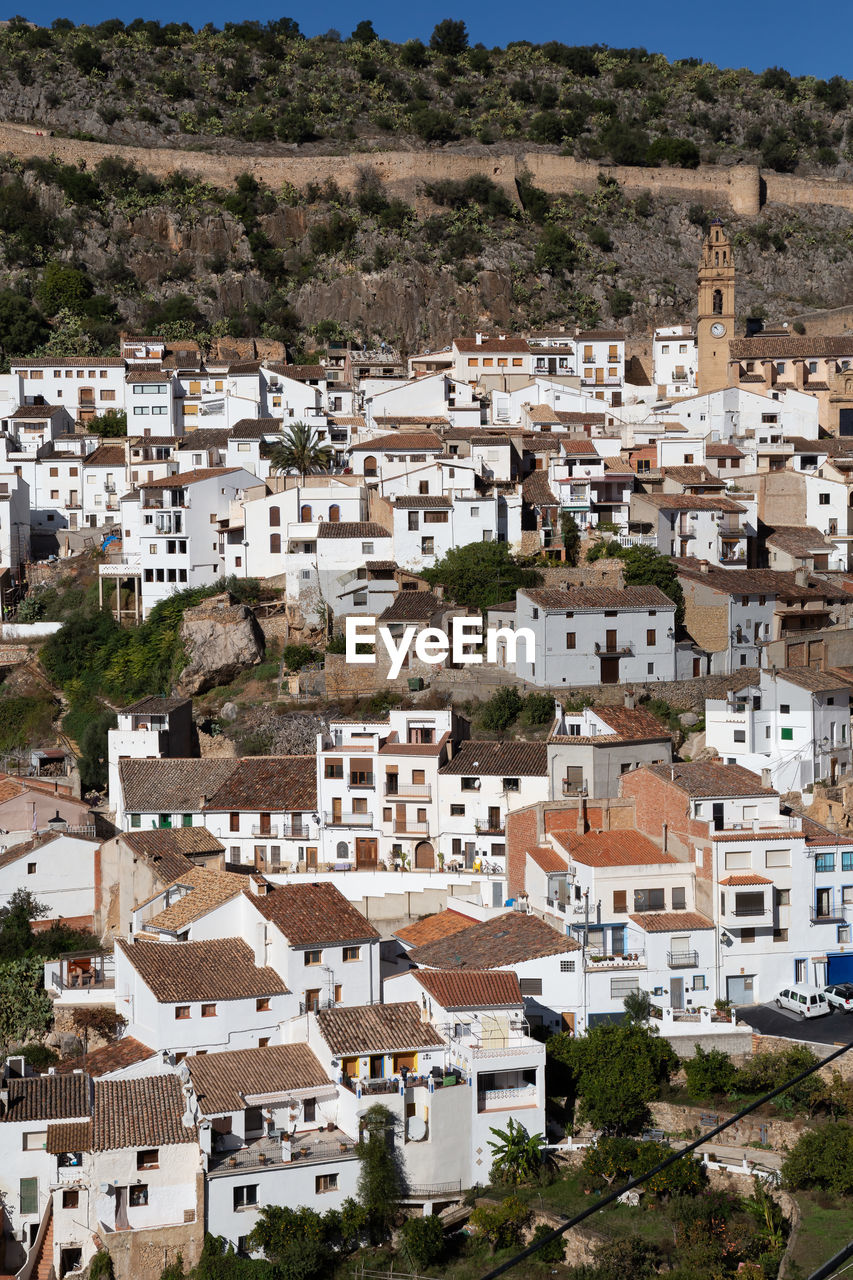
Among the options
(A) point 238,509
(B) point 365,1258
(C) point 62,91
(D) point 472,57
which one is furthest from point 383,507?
(D) point 472,57

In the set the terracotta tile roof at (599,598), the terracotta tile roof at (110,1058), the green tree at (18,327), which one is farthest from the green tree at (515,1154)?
A: the green tree at (18,327)

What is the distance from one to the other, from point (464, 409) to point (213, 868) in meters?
25.8

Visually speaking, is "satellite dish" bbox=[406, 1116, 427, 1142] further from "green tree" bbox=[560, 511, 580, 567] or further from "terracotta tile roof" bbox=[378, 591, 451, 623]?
"green tree" bbox=[560, 511, 580, 567]

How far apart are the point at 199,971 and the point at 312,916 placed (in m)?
2.28

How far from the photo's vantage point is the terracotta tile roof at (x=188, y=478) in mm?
48969

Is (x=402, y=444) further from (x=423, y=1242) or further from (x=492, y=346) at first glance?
(x=423, y=1242)

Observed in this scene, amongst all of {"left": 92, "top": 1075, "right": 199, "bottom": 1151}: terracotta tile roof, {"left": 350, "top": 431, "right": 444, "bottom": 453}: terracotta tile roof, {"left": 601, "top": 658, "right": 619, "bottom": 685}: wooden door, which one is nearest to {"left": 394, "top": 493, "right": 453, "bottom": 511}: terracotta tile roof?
{"left": 350, "top": 431, "right": 444, "bottom": 453}: terracotta tile roof

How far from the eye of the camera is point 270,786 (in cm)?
Result: 3812

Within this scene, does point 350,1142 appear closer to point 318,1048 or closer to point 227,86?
point 318,1048

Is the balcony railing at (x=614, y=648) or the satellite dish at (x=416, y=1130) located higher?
the balcony railing at (x=614, y=648)

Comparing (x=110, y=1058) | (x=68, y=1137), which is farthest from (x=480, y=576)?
(x=68, y=1137)

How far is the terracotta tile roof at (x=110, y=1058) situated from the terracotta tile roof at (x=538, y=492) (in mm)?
23356

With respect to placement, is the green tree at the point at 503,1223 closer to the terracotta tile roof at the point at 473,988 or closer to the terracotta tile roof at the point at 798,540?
the terracotta tile roof at the point at 473,988

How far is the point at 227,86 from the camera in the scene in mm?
96562
